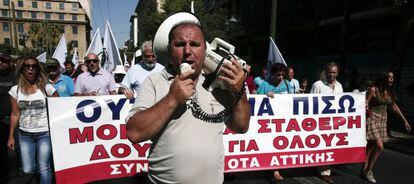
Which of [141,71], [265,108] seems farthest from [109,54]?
[265,108]

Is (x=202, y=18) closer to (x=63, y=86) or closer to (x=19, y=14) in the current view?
(x=63, y=86)

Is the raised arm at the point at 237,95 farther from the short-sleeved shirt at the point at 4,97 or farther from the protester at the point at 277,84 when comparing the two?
the short-sleeved shirt at the point at 4,97

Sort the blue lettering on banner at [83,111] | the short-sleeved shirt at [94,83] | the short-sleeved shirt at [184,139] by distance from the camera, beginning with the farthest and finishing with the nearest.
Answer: the short-sleeved shirt at [94,83], the blue lettering on banner at [83,111], the short-sleeved shirt at [184,139]

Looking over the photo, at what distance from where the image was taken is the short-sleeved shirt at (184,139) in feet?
4.80

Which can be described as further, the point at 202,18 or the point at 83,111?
the point at 202,18

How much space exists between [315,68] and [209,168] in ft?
53.7

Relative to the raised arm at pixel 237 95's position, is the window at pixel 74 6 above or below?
above

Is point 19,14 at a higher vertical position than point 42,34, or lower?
higher

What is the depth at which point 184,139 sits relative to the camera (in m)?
1.46

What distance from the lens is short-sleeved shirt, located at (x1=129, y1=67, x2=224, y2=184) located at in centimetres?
146

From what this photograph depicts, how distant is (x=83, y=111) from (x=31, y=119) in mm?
545

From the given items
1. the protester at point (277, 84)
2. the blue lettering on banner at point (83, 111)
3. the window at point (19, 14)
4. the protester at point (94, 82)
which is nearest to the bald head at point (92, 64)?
the protester at point (94, 82)

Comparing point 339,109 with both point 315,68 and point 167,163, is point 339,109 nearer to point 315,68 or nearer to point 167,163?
point 167,163

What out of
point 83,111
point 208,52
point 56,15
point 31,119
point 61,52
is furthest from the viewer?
point 56,15
